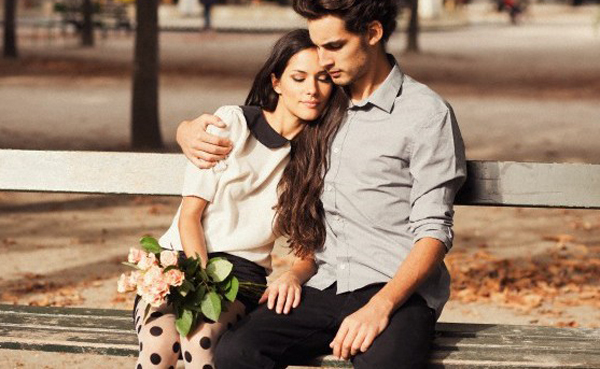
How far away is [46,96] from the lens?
64.9 feet

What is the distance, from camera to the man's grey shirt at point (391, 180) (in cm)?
394

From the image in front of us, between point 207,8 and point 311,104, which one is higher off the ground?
point 311,104

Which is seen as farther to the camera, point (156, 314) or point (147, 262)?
point (156, 314)

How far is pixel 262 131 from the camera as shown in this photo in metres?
4.22

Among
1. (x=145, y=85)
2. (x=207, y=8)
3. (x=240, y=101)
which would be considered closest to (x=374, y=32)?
(x=145, y=85)

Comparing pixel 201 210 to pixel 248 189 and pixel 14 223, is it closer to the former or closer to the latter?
pixel 248 189

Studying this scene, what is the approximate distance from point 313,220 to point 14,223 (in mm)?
5718

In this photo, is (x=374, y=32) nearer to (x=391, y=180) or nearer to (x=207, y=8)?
(x=391, y=180)

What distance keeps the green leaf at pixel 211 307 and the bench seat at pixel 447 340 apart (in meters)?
0.38

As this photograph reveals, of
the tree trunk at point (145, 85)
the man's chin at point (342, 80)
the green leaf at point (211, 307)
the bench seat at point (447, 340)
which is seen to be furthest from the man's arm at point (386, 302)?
the tree trunk at point (145, 85)

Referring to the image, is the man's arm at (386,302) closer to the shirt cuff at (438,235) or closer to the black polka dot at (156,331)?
the shirt cuff at (438,235)

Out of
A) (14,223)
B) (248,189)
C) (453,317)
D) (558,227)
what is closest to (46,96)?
(14,223)

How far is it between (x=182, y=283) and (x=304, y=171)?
24.9 inches

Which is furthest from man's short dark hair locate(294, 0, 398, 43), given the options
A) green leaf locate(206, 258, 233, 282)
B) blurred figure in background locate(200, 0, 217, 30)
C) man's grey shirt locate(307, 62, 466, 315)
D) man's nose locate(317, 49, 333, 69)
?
blurred figure in background locate(200, 0, 217, 30)
